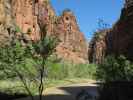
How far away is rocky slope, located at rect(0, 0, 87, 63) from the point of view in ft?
170

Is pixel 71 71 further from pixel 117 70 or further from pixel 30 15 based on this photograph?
pixel 117 70

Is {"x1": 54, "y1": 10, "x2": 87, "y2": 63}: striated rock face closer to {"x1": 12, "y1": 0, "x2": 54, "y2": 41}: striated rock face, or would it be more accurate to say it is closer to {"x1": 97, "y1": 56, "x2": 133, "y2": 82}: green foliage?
{"x1": 12, "y1": 0, "x2": 54, "y2": 41}: striated rock face

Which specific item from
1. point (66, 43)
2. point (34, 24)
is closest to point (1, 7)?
point (34, 24)

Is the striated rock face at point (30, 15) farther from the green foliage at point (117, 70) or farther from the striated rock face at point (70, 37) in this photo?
the green foliage at point (117, 70)

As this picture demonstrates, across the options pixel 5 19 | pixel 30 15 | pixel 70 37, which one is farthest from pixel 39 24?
pixel 70 37

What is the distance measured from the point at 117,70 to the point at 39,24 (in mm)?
37740

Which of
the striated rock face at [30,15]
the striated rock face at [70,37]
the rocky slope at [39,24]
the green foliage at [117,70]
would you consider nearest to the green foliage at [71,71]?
the rocky slope at [39,24]

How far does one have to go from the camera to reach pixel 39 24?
6425 centimetres

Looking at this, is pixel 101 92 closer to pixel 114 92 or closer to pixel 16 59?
pixel 114 92

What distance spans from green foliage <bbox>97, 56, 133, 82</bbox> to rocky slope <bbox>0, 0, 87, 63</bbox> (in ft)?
14.7

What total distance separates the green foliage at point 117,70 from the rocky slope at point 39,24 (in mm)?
4480

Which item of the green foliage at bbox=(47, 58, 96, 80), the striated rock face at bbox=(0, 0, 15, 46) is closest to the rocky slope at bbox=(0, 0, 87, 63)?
the striated rock face at bbox=(0, 0, 15, 46)

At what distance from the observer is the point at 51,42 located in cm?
1512

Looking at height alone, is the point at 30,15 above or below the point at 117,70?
above
